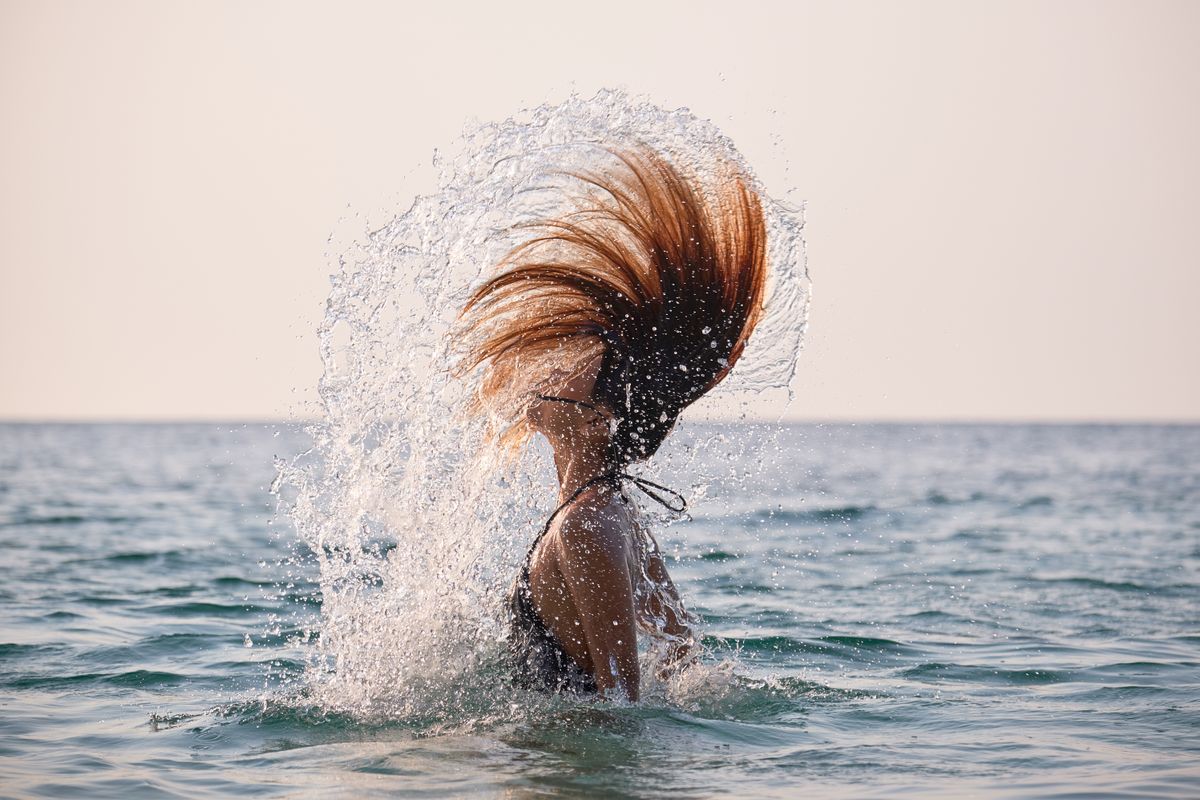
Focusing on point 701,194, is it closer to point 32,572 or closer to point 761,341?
point 761,341

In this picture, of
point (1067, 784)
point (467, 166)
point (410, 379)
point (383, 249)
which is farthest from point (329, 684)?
point (1067, 784)

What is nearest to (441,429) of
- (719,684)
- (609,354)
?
(609,354)

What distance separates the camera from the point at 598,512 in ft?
16.0

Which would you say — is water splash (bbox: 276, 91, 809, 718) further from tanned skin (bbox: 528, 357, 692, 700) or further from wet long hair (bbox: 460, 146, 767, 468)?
tanned skin (bbox: 528, 357, 692, 700)

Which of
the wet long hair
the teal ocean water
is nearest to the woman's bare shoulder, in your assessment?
the wet long hair

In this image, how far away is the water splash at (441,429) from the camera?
5.62 m

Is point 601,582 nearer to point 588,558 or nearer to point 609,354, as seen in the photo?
point 588,558

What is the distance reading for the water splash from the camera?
562 centimetres

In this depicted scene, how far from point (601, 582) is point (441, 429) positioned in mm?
1668

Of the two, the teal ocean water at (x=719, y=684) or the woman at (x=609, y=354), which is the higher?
the woman at (x=609, y=354)

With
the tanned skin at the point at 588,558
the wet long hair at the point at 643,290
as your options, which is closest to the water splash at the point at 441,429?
the wet long hair at the point at 643,290

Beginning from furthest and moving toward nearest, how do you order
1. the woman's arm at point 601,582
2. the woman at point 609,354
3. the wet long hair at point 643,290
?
the wet long hair at point 643,290, the woman at point 609,354, the woman's arm at point 601,582

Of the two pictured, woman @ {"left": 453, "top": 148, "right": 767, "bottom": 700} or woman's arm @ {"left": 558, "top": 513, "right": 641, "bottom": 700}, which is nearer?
woman's arm @ {"left": 558, "top": 513, "right": 641, "bottom": 700}

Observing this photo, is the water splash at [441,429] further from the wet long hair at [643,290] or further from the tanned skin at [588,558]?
the tanned skin at [588,558]
